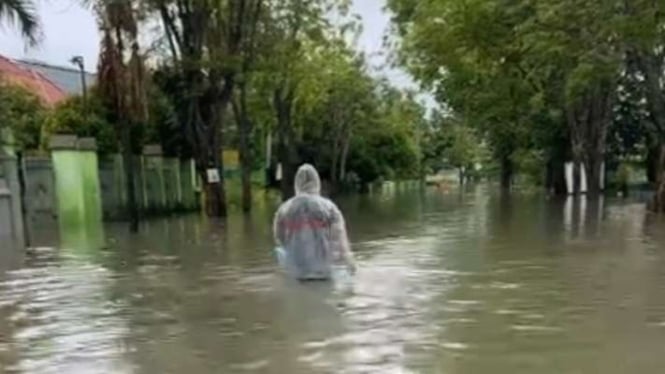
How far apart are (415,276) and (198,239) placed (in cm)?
928

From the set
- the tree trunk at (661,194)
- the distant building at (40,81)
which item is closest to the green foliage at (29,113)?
the distant building at (40,81)

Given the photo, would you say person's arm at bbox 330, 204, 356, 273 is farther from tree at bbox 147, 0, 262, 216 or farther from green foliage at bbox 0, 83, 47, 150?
green foliage at bbox 0, 83, 47, 150

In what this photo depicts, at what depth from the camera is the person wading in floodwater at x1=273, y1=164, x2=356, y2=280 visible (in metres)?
11.7

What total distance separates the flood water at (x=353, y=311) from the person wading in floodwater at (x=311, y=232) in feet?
1.02

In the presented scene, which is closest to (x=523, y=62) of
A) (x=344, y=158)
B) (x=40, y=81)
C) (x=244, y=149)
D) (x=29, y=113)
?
(x=244, y=149)

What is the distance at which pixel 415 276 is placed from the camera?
13.3 m

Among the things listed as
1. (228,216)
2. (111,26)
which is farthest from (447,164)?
(111,26)

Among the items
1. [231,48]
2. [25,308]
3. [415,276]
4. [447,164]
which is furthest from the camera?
[447,164]

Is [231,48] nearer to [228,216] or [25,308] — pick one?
[228,216]

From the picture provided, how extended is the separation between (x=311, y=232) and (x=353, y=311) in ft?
5.93

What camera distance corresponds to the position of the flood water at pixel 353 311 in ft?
25.4

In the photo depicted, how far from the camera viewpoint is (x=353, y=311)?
10125mm

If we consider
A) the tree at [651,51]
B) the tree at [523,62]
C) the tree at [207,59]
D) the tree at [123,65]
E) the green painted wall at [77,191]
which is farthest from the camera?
the tree at [207,59]

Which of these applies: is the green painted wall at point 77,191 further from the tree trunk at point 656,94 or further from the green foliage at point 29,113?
the tree trunk at point 656,94
